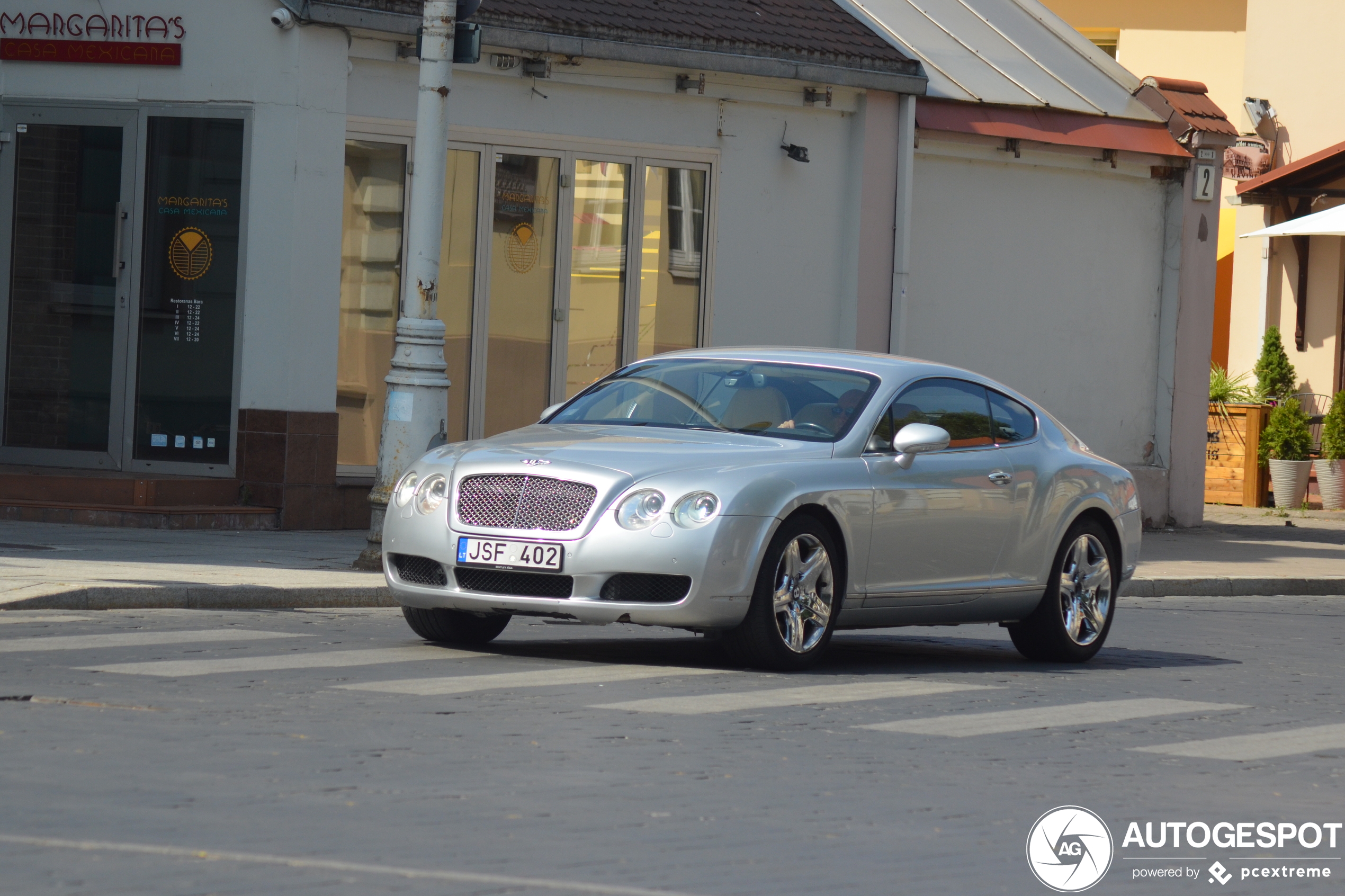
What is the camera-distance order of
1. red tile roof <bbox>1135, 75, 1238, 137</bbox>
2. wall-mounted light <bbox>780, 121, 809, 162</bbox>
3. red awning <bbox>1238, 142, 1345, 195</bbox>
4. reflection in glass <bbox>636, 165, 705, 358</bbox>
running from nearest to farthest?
1. reflection in glass <bbox>636, 165, 705, 358</bbox>
2. wall-mounted light <bbox>780, 121, 809, 162</bbox>
3. red tile roof <bbox>1135, 75, 1238, 137</bbox>
4. red awning <bbox>1238, 142, 1345, 195</bbox>

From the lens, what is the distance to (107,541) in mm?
14117

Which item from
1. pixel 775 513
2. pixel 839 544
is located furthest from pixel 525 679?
pixel 839 544

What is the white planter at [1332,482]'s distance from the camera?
A: 83.4 ft

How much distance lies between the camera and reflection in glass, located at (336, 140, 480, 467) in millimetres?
17031

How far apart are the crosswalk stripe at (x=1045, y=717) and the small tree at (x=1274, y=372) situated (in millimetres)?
18603

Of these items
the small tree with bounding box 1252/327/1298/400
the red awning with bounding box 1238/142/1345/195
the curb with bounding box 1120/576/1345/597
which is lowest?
the curb with bounding box 1120/576/1345/597

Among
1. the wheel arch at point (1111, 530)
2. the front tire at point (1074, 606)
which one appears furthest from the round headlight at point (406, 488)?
the wheel arch at point (1111, 530)

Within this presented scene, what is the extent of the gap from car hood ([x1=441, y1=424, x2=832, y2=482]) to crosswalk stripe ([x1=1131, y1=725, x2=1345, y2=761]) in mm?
2408

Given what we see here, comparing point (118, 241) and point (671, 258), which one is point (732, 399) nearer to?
point (118, 241)

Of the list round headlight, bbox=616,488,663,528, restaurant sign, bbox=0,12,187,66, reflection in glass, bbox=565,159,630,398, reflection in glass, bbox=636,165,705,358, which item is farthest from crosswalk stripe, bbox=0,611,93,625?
reflection in glass, bbox=636,165,705,358

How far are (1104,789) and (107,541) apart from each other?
8855 mm

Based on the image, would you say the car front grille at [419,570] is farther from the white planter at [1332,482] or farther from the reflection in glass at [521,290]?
the white planter at [1332,482]

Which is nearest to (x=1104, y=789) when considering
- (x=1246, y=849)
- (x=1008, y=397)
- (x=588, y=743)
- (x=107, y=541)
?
(x=1246, y=849)

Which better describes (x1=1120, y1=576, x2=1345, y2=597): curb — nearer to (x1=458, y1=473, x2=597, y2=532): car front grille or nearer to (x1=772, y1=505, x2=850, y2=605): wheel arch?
Answer: (x1=772, y1=505, x2=850, y2=605): wheel arch
